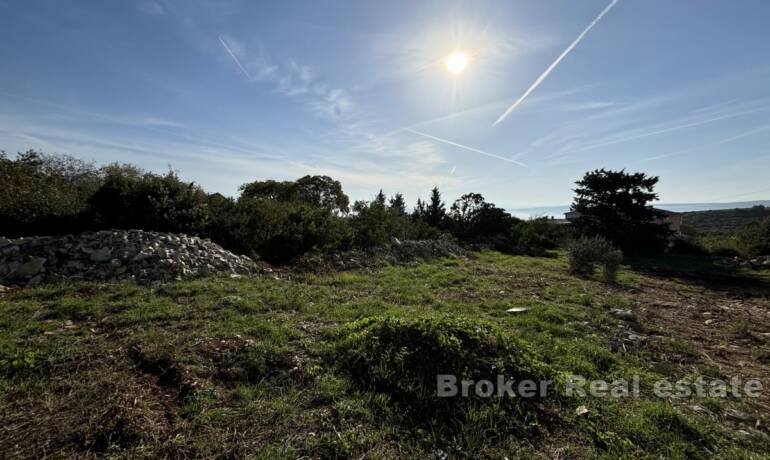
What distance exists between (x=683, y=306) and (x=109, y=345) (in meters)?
9.17

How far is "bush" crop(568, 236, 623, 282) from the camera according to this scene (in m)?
8.10

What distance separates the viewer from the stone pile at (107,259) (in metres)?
5.15

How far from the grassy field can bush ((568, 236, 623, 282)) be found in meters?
3.18

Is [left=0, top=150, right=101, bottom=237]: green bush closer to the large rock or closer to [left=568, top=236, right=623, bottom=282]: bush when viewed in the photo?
the large rock

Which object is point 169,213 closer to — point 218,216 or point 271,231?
point 218,216

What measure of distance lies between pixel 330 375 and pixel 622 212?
21802mm

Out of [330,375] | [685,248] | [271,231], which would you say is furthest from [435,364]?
[685,248]

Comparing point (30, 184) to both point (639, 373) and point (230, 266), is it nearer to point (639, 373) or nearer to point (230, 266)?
point (230, 266)

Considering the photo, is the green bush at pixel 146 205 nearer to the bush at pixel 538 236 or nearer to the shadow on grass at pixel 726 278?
the shadow on grass at pixel 726 278

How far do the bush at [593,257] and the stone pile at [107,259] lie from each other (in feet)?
30.6

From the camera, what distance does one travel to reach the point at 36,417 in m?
1.96

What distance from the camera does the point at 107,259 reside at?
5.57m

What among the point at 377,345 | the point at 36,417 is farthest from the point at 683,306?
the point at 36,417

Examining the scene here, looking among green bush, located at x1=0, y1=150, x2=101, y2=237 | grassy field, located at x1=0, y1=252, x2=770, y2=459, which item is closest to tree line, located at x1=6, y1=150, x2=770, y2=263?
green bush, located at x1=0, y1=150, x2=101, y2=237
